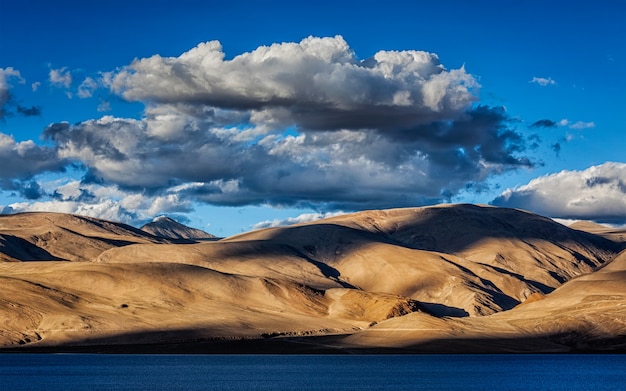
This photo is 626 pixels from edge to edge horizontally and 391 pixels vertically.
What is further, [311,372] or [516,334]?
[516,334]

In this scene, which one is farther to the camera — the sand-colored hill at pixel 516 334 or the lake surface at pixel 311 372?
the sand-colored hill at pixel 516 334

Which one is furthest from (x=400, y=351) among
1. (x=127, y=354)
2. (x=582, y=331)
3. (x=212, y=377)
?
(x=212, y=377)

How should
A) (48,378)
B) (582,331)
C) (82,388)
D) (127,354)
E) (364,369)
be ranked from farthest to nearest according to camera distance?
(582,331), (127,354), (364,369), (48,378), (82,388)

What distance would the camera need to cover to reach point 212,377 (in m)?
122

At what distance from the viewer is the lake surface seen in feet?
363

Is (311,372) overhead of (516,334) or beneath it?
beneath

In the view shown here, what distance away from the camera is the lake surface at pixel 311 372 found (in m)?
111

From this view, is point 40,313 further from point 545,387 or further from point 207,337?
point 545,387

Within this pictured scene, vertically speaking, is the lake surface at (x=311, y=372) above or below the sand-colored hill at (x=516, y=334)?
below

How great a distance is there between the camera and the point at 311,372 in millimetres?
132000

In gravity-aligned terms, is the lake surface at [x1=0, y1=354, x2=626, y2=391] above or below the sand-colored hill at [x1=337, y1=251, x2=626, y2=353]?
below

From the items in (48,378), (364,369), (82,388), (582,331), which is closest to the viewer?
(82,388)

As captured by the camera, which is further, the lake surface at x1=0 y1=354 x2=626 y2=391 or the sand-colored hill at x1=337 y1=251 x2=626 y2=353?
the sand-colored hill at x1=337 y1=251 x2=626 y2=353

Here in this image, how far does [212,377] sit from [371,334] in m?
76.7
